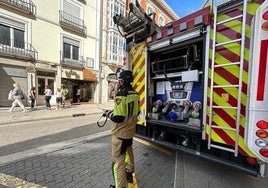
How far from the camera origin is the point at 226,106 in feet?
8.85

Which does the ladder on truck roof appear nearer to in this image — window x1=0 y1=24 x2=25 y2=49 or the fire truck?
the fire truck

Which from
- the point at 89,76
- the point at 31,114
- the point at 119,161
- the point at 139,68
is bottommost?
the point at 31,114

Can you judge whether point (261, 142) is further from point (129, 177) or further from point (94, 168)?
point (94, 168)

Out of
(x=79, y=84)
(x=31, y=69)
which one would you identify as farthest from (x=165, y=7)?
(x=31, y=69)

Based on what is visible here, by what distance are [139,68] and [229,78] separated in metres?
2.23

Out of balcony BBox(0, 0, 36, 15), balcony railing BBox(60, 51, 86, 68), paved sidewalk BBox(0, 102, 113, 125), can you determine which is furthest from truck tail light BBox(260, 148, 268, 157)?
balcony railing BBox(60, 51, 86, 68)

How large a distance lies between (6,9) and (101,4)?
1058 centimetres

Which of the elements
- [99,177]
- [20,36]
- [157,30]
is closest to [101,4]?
[20,36]

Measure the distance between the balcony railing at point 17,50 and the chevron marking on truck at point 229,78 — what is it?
1541 cm

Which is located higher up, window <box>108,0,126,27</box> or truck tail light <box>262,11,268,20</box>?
window <box>108,0,126,27</box>

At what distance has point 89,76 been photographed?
20.8m

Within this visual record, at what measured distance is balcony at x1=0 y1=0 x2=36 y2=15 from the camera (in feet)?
45.0

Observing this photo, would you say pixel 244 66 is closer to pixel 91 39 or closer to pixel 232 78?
pixel 232 78

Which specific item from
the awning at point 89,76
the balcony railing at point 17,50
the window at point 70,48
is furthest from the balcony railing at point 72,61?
the balcony railing at point 17,50
